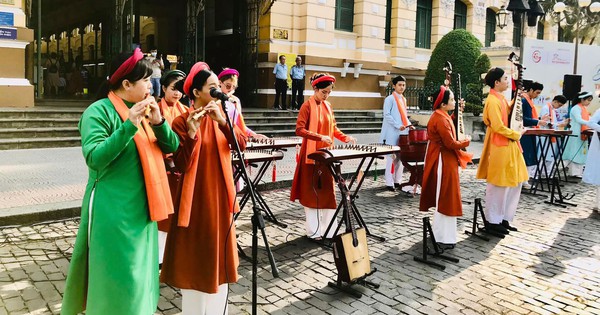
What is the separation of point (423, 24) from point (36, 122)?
1770 centimetres

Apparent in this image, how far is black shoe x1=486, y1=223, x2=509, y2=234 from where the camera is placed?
7102 millimetres

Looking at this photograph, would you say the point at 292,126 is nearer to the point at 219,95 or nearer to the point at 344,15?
the point at 344,15

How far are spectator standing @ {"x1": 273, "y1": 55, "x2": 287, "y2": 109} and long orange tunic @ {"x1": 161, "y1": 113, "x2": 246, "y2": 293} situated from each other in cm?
1360

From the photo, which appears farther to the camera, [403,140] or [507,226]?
[403,140]

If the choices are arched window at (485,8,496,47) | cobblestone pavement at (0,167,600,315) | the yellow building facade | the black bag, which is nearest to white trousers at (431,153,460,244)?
cobblestone pavement at (0,167,600,315)

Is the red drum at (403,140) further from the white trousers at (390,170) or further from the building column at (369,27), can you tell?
the building column at (369,27)

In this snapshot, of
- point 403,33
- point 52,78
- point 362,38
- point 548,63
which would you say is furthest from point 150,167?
point 52,78

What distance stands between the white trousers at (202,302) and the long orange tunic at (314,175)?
2660mm

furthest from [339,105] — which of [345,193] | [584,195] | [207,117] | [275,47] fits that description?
[207,117]

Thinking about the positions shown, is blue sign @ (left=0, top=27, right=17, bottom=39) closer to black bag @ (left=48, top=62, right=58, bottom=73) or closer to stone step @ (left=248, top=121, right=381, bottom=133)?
stone step @ (left=248, top=121, right=381, bottom=133)

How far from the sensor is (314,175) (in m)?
6.35

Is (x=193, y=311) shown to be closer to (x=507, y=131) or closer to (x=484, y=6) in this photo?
(x=507, y=131)

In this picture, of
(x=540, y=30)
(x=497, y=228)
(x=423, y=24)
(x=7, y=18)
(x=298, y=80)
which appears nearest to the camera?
(x=497, y=228)

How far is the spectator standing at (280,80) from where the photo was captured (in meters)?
17.1
